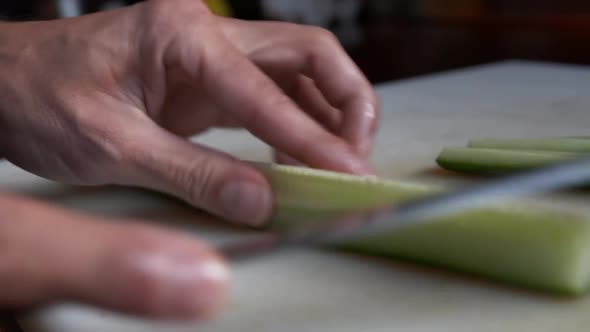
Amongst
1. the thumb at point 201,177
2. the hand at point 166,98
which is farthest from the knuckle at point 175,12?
the thumb at point 201,177

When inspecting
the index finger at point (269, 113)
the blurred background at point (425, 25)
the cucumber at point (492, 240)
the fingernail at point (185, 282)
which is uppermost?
the blurred background at point (425, 25)

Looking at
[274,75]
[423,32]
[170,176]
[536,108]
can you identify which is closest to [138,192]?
[170,176]

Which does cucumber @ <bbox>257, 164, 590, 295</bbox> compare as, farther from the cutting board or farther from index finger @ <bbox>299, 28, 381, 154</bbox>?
index finger @ <bbox>299, 28, 381, 154</bbox>

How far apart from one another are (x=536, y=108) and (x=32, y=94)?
0.78 m

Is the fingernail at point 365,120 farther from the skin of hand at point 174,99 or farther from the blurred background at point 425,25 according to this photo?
the blurred background at point 425,25

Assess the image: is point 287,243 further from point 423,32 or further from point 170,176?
point 423,32

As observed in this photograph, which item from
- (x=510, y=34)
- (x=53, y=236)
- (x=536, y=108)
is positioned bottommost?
(x=53, y=236)

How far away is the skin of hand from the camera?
0.76 metres

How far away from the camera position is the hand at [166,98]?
755 mm

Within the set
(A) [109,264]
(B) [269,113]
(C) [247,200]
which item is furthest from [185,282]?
(B) [269,113]

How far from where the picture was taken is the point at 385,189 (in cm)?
64

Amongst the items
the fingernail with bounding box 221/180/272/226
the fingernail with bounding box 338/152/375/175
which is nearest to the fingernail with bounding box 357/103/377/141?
the fingernail with bounding box 338/152/375/175

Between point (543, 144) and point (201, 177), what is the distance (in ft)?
1.27

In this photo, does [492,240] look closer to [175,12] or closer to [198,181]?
[198,181]
